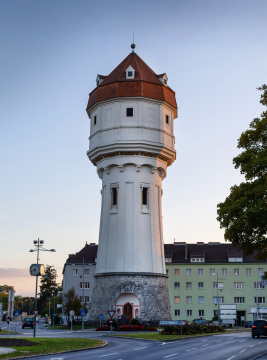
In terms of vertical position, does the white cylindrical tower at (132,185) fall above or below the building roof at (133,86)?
below

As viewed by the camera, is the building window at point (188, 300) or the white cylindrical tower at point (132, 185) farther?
the building window at point (188, 300)

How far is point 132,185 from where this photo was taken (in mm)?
56906

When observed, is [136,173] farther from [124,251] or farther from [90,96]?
[90,96]

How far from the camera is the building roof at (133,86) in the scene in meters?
59.1

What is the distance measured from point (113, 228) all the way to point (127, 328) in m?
10.7

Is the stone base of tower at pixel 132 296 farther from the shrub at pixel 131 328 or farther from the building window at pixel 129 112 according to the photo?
the building window at pixel 129 112

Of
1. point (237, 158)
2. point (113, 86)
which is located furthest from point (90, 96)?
point (237, 158)

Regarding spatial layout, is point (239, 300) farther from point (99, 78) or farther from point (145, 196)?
point (99, 78)

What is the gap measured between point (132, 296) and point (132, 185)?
11853 mm

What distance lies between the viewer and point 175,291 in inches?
3846

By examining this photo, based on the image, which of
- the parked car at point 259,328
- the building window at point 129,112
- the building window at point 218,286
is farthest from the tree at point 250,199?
the building window at point 218,286

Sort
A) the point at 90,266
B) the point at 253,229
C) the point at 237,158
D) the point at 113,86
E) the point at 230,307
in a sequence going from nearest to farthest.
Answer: the point at 253,229, the point at 237,158, the point at 113,86, the point at 230,307, the point at 90,266

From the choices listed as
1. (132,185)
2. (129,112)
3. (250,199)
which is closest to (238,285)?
(132,185)

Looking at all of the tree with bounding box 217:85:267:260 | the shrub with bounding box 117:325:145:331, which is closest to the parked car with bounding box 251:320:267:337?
the tree with bounding box 217:85:267:260
